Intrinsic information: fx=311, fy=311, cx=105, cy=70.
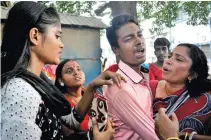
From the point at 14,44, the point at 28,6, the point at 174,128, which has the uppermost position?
the point at 28,6

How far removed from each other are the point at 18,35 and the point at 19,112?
40cm

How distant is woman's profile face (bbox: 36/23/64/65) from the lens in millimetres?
1557

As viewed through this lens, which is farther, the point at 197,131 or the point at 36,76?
the point at 197,131

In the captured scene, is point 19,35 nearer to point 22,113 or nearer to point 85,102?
point 22,113

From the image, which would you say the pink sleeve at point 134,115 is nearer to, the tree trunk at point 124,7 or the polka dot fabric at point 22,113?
the polka dot fabric at point 22,113

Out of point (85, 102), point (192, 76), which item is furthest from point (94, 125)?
point (192, 76)

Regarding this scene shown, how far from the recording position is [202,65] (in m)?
2.30

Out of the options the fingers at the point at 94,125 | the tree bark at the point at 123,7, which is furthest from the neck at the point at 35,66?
the tree bark at the point at 123,7

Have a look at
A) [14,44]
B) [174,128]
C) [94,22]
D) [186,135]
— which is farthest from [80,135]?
[94,22]

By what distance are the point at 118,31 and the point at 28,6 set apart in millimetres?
726

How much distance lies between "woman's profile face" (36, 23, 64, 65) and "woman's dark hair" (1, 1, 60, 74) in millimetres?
59

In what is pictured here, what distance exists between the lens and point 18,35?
149cm

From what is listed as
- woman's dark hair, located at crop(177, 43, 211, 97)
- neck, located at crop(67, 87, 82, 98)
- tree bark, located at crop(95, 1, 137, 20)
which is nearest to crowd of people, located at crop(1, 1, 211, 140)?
woman's dark hair, located at crop(177, 43, 211, 97)

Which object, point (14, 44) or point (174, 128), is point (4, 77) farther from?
point (174, 128)
